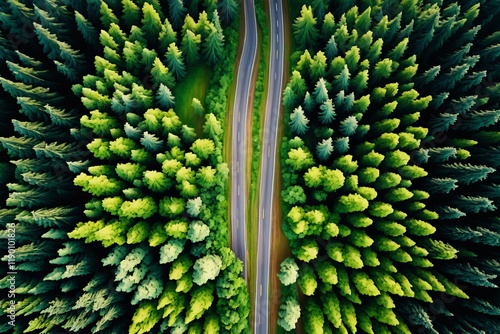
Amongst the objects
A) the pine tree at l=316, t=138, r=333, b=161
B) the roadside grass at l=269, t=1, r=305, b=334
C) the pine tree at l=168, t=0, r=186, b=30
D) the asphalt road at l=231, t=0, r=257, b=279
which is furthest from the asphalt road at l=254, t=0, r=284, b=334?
the pine tree at l=168, t=0, r=186, b=30

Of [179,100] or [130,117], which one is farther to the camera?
[179,100]

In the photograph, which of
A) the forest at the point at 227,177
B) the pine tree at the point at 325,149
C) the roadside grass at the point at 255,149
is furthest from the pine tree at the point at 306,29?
the pine tree at the point at 325,149

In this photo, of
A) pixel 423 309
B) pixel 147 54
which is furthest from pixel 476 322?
pixel 147 54

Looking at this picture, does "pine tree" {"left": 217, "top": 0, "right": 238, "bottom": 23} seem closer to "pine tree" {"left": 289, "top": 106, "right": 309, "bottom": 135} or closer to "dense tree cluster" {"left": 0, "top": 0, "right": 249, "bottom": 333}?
"dense tree cluster" {"left": 0, "top": 0, "right": 249, "bottom": 333}

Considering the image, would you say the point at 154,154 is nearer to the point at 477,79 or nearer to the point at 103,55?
the point at 103,55

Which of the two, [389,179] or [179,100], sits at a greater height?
[179,100]

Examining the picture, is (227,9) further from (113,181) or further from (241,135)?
(113,181)

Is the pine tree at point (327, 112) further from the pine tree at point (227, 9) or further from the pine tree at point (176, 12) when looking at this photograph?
the pine tree at point (176, 12)

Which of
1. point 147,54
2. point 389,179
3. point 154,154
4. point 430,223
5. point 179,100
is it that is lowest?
point 430,223
